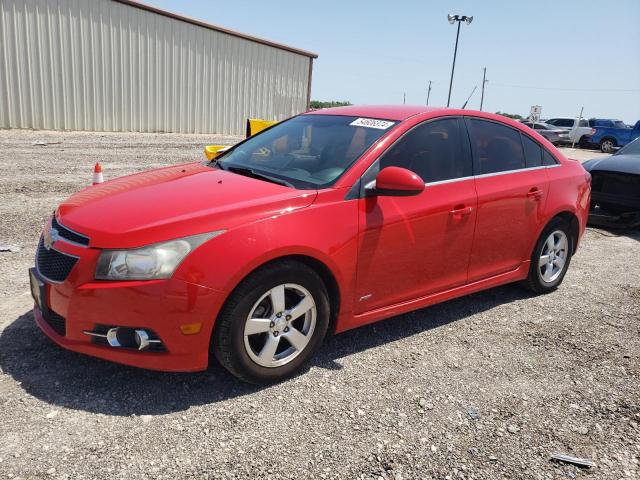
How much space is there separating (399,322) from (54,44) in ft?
52.7

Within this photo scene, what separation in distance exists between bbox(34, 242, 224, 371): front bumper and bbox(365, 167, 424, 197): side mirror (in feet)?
3.97

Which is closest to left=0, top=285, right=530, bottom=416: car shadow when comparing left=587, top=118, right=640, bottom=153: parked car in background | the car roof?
the car roof

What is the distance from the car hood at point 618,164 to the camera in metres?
7.62

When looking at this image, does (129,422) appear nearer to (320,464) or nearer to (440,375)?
(320,464)

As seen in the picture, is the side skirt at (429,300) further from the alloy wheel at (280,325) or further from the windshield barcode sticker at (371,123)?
the windshield barcode sticker at (371,123)

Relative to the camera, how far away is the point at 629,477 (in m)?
2.48

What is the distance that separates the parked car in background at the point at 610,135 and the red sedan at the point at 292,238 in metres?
27.2

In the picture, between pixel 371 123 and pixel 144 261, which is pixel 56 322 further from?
pixel 371 123

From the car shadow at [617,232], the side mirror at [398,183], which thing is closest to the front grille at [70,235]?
the side mirror at [398,183]

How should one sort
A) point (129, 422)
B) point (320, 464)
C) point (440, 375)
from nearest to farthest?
point (320, 464) < point (129, 422) < point (440, 375)

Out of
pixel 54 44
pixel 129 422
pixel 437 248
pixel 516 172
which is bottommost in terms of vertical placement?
pixel 129 422

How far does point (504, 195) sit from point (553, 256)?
1139 millimetres

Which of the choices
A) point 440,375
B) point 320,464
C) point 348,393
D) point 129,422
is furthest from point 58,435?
point 440,375

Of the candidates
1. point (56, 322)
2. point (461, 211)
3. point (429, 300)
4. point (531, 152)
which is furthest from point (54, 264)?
point (531, 152)
